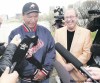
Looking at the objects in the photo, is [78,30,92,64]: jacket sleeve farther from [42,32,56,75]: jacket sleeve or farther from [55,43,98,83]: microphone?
[55,43,98,83]: microphone

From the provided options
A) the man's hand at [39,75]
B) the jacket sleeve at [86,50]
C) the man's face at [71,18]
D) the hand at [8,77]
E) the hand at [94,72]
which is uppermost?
the hand at [94,72]

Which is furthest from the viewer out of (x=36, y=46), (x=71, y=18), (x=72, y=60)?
(x=71, y=18)

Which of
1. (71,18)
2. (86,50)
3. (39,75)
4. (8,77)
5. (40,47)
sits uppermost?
(8,77)

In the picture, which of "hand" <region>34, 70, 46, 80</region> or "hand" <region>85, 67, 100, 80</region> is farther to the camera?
"hand" <region>34, 70, 46, 80</region>

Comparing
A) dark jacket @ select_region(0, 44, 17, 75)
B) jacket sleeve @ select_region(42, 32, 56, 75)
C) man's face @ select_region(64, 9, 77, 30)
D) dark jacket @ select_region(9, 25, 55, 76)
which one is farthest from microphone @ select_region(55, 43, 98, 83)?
man's face @ select_region(64, 9, 77, 30)

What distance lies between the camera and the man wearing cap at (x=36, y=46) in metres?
4.01

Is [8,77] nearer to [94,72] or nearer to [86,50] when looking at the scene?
[94,72]

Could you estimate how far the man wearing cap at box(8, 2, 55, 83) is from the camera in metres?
4.01

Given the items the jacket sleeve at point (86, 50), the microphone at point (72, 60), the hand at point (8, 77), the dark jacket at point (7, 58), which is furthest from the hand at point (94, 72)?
the jacket sleeve at point (86, 50)

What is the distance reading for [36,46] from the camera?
13.0 ft

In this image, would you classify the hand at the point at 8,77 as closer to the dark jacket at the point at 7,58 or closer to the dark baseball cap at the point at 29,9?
the dark jacket at the point at 7,58

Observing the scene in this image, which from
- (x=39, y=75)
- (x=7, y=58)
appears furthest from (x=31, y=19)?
(x=7, y=58)

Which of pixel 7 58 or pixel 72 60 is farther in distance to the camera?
pixel 7 58

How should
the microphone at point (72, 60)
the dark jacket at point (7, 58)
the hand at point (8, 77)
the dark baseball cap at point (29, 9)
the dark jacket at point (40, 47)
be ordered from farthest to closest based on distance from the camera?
1. the dark baseball cap at point (29, 9)
2. the dark jacket at point (40, 47)
3. the dark jacket at point (7, 58)
4. the hand at point (8, 77)
5. the microphone at point (72, 60)
